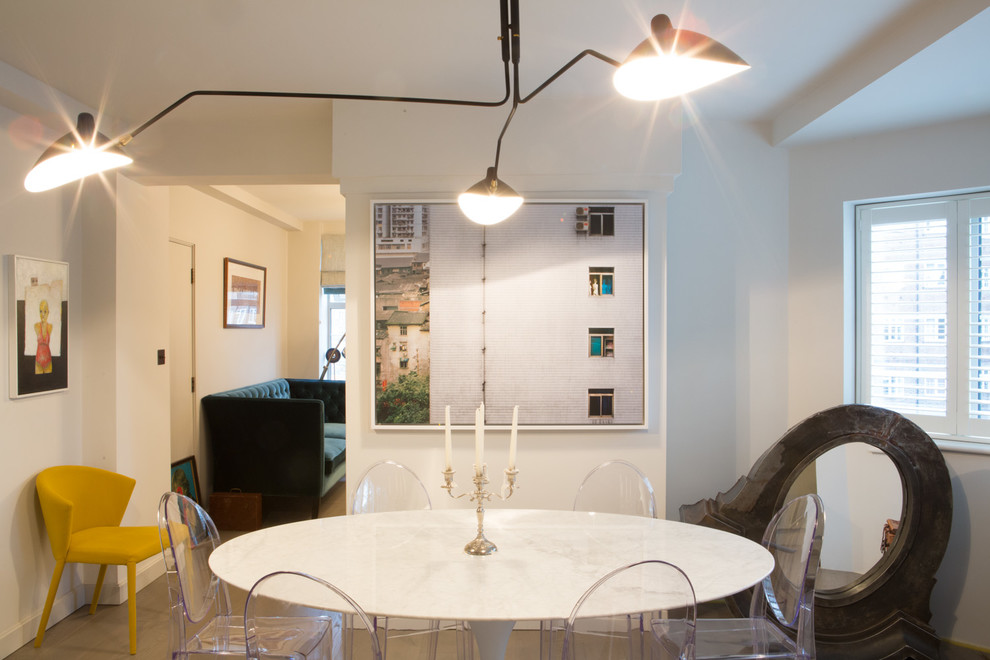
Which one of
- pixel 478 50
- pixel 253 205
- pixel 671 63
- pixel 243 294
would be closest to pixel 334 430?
pixel 243 294

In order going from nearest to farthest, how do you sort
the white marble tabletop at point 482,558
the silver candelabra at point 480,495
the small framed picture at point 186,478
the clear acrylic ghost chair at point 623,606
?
the clear acrylic ghost chair at point 623,606 → the white marble tabletop at point 482,558 → the silver candelabra at point 480,495 → the small framed picture at point 186,478

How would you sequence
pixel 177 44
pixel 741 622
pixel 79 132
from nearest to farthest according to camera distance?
pixel 79 132, pixel 741 622, pixel 177 44

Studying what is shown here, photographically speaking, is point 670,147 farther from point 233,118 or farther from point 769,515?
point 233,118

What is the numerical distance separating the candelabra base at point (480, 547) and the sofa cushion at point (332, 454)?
304 cm

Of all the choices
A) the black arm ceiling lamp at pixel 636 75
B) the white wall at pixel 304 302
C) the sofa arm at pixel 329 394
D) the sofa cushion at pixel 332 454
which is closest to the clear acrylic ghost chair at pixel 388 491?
the black arm ceiling lamp at pixel 636 75

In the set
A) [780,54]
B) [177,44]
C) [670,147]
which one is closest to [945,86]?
[780,54]

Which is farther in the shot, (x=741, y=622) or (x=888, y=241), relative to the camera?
(x=888, y=241)

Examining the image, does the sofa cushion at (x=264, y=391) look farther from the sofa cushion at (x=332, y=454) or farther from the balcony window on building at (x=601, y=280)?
the balcony window on building at (x=601, y=280)

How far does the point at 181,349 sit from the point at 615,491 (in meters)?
3.51

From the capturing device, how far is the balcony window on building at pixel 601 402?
3.04 meters

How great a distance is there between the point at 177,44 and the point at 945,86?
3068 mm

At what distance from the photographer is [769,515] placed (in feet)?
8.99

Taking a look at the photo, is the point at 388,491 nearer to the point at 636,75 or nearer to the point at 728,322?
the point at 636,75

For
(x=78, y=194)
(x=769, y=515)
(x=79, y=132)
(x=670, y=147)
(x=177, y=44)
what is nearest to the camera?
(x=79, y=132)
